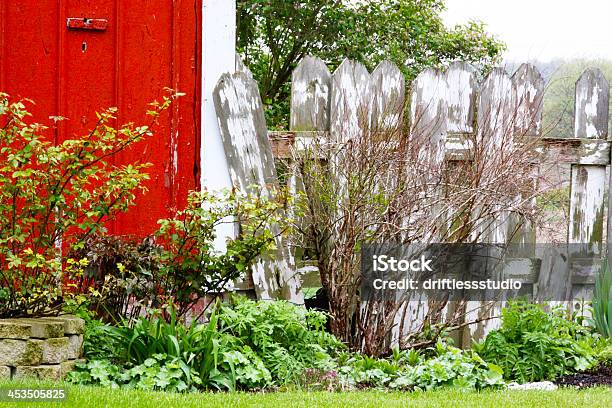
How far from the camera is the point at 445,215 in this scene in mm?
6141

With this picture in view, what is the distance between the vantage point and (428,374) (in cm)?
520

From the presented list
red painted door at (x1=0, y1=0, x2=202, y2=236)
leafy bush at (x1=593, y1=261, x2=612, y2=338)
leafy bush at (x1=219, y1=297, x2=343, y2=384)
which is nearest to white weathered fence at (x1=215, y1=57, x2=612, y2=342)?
leafy bush at (x1=593, y1=261, x2=612, y2=338)

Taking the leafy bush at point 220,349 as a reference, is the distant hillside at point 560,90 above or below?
above

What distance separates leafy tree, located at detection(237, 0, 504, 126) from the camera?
11.2 m

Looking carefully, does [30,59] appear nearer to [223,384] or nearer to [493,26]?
[223,384]

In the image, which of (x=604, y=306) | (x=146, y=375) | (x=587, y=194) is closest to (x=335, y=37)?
(x=587, y=194)

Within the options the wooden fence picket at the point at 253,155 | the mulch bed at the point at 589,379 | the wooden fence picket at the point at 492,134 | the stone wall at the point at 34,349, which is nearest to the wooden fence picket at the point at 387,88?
the wooden fence picket at the point at 492,134

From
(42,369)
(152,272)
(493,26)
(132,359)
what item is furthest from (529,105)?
(493,26)

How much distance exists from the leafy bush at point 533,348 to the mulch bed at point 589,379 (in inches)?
2.1

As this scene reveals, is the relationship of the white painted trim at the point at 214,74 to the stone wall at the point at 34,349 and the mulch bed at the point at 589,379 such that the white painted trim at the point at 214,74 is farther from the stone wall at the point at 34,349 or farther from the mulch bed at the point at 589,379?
the mulch bed at the point at 589,379

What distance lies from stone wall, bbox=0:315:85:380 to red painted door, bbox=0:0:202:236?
1.64m

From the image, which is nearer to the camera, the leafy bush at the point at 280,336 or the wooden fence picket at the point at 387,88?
the leafy bush at the point at 280,336

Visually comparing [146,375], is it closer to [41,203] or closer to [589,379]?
[41,203]

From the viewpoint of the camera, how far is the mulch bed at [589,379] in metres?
5.41
